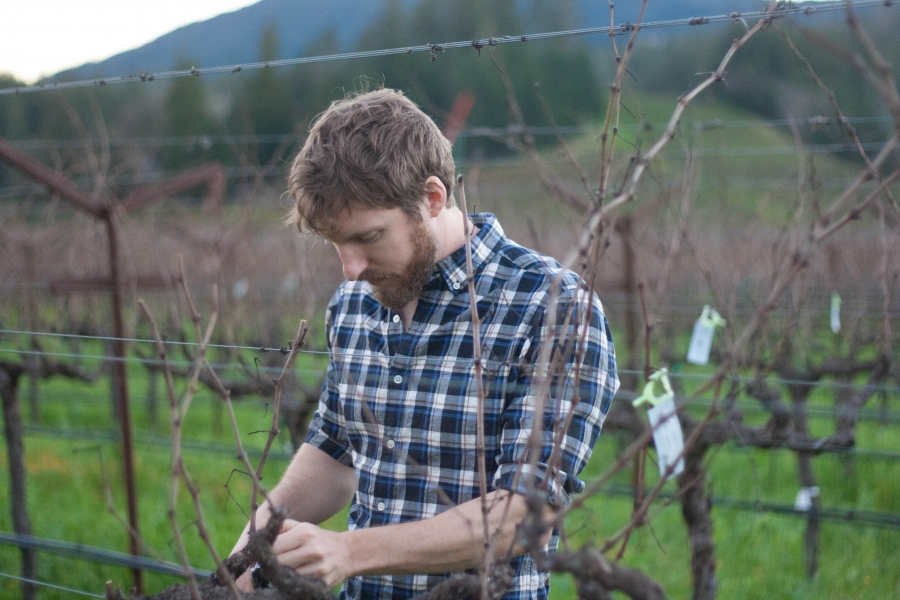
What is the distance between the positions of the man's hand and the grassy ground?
1349 mm

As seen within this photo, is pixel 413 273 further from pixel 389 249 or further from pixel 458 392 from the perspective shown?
pixel 458 392

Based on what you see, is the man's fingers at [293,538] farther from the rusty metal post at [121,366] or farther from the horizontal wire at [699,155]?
the rusty metal post at [121,366]

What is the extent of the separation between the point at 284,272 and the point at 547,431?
25.7 ft

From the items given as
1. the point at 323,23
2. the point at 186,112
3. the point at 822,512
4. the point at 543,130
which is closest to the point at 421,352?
the point at 543,130

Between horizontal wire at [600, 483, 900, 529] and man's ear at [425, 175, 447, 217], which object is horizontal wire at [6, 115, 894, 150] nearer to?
man's ear at [425, 175, 447, 217]

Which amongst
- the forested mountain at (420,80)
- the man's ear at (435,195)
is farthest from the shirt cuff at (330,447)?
the forested mountain at (420,80)

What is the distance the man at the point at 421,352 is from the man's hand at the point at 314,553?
27mm

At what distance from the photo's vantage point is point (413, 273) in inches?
61.3

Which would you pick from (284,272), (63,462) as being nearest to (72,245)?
(63,462)

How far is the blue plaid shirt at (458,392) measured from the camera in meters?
1.36

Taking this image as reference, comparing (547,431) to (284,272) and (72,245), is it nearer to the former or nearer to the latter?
(72,245)

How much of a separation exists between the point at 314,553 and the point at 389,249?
23.8 inches

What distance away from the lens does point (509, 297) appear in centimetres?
147

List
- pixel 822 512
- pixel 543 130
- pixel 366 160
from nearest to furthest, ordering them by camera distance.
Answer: pixel 366 160, pixel 822 512, pixel 543 130
